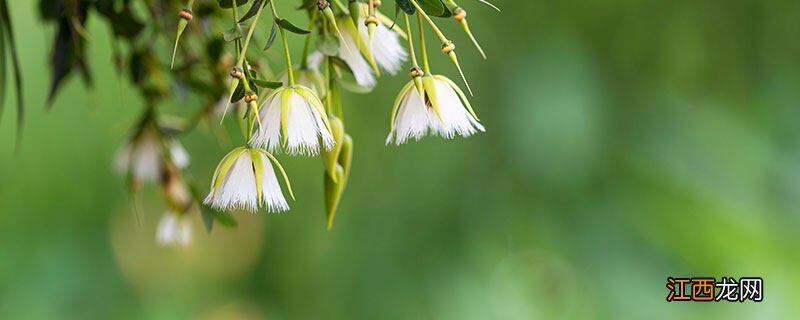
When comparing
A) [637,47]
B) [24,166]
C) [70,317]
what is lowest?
[70,317]

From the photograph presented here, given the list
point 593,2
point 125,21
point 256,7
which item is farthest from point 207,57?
point 593,2

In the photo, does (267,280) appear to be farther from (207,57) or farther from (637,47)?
(207,57)

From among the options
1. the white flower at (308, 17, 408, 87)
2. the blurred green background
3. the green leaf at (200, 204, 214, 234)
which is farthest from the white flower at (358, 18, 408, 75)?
the blurred green background

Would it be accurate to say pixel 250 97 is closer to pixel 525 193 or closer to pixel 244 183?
pixel 244 183

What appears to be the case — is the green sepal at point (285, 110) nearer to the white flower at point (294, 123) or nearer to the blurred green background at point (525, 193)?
the white flower at point (294, 123)

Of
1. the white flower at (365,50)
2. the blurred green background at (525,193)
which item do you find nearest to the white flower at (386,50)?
the white flower at (365,50)

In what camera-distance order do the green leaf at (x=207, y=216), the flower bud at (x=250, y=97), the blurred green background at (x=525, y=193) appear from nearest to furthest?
the flower bud at (x=250, y=97)
the green leaf at (x=207, y=216)
the blurred green background at (x=525, y=193)
